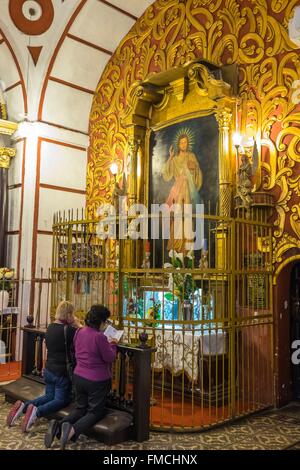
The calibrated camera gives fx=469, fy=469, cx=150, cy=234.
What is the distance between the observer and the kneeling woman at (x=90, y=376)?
13.4 feet

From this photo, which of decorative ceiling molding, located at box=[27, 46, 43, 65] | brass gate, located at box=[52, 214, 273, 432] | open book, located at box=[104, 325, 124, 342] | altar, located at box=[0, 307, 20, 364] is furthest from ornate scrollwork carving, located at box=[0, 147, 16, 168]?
open book, located at box=[104, 325, 124, 342]

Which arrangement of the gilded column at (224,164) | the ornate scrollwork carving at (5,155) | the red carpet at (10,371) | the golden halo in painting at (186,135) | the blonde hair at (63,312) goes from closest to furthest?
the blonde hair at (63,312) < the gilded column at (224,164) < the red carpet at (10,371) < the golden halo in painting at (186,135) < the ornate scrollwork carving at (5,155)

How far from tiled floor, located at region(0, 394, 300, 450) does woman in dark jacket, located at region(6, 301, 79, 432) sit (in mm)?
170

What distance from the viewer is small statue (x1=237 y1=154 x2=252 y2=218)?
5.79m

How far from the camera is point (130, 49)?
8.41m

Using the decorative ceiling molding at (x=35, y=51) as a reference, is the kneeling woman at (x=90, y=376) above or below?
below

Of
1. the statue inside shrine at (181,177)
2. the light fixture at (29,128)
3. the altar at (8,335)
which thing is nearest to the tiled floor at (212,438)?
the statue inside shrine at (181,177)

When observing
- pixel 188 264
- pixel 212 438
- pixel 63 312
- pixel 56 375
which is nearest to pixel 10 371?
pixel 56 375

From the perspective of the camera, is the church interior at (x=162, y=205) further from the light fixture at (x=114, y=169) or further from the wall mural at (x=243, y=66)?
the light fixture at (x=114, y=169)

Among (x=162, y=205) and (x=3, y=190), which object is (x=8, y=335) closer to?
(x=3, y=190)

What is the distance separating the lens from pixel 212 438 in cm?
445

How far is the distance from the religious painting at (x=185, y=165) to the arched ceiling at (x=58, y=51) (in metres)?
2.12
